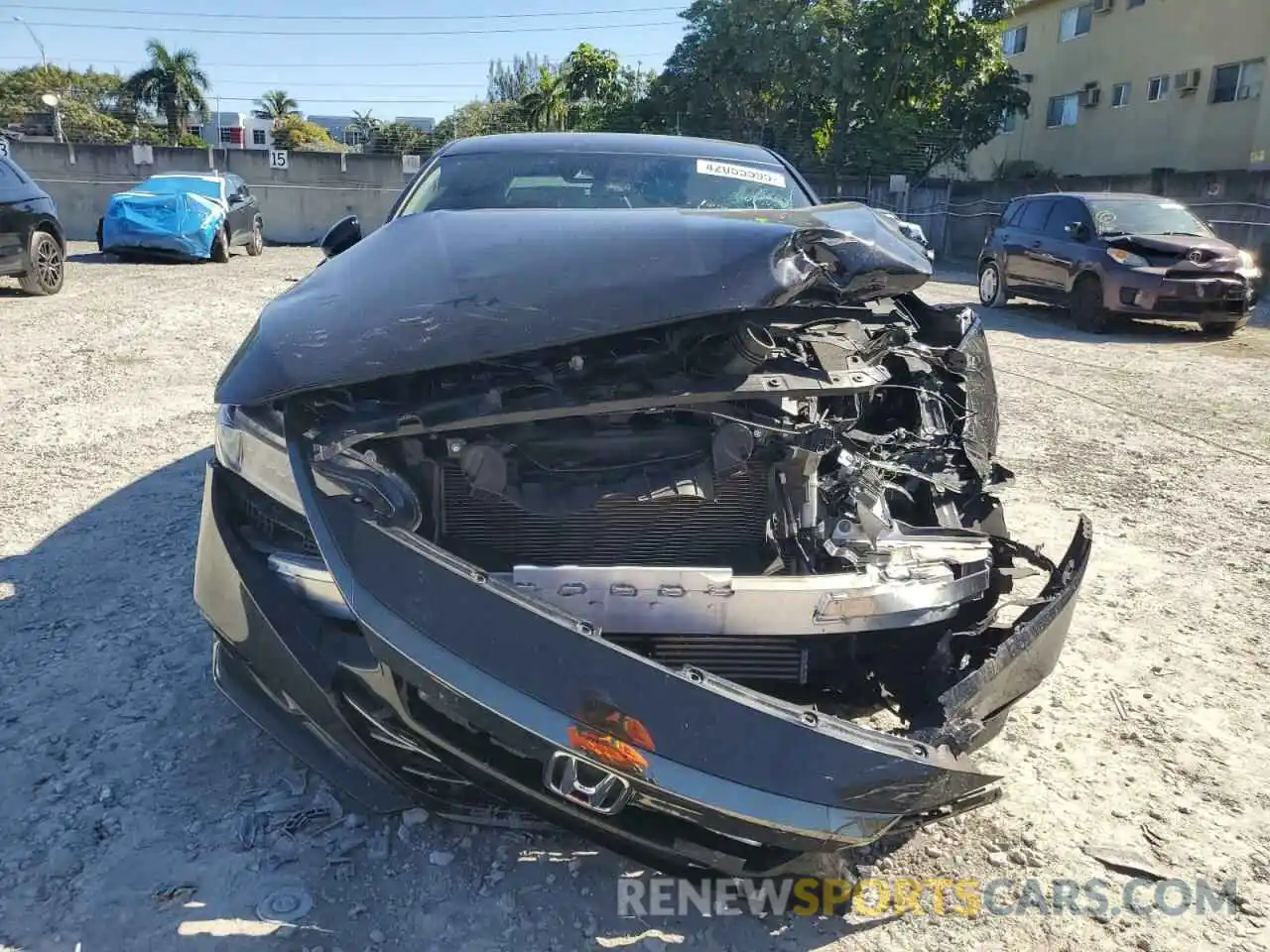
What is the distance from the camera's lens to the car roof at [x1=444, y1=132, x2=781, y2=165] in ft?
13.0

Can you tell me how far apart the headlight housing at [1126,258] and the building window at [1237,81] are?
1567cm

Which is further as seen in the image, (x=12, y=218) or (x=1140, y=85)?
(x=1140, y=85)

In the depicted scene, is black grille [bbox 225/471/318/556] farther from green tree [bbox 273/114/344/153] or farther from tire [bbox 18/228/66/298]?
green tree [bbox 273/114/344/153]

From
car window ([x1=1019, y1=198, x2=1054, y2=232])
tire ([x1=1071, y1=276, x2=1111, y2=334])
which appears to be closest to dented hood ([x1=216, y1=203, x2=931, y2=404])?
tire ([x1=1071, y1=276, x2=1111, y2=334])

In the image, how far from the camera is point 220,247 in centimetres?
1476

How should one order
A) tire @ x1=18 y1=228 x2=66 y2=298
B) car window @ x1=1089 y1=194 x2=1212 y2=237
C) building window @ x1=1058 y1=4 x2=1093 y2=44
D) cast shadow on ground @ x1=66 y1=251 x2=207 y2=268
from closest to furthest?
tire @ x1=18 y1=228 x2=66 y2=298 → car window @ x1=1089 y1=194 x2=1212 y2=237 → cast shadow on ground @ x1=66 y1=251 x2=207 y2=268 → building window @ x1=1058 y1=4 x2=1093 y2=44

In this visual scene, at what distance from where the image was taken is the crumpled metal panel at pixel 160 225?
13914 millimetres

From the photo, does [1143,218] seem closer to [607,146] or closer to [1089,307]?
[1089,307]

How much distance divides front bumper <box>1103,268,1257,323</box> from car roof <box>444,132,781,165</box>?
24.4 ft

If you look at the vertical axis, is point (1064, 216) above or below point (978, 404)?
above

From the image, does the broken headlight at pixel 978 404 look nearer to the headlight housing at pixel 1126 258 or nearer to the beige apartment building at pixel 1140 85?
the headlight housing at pixel 1126 258

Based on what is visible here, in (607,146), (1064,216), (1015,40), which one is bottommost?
(1064,216)

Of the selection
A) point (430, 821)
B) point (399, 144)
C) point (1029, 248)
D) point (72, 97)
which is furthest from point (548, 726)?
point (72, 97)

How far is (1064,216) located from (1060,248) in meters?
0.43
